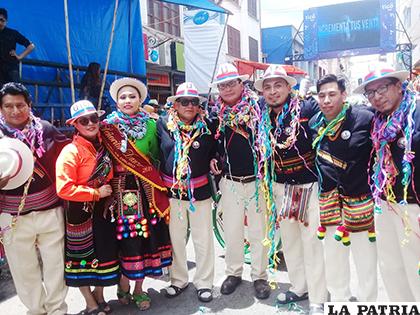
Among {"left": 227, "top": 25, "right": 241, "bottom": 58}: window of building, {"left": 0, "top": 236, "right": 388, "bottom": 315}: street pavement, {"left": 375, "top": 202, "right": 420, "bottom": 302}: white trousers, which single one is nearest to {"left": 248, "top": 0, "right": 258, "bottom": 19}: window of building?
{"left": 227, "top": 25, "right": 241, "bottom": 58}: window of building

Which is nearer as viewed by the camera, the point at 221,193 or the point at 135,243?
the point at 135,243

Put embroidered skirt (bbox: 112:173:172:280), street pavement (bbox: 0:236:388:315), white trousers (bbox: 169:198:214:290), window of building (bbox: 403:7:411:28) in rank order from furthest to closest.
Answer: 1. window of building (bbox: 403:7:411:28)
2. white trousers (bbox: 169:198:214:290)
3. street pavement (bbox: 0:236:388:315)
4. embroidered skirt (bbox: 112:173:172:280)

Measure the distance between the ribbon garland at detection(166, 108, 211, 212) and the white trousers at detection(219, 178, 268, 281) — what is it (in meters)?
0.36

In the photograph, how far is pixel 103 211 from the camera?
311 centimetres

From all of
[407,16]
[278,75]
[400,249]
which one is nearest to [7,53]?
[278,75]

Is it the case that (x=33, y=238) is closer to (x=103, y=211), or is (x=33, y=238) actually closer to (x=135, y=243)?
(x=103, y=211)

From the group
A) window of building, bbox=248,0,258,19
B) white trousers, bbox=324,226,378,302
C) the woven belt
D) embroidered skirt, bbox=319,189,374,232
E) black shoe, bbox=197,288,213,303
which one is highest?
window of building, bbox=248,0,258,19

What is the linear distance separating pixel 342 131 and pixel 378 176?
0.39 metres

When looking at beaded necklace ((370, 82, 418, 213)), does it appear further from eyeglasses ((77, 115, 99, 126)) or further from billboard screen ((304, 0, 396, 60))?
billboard screen ((304, 0, 396, 60))

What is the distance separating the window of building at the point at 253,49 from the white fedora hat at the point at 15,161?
21130 mm

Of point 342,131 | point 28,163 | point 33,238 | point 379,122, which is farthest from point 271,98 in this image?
point 33,238

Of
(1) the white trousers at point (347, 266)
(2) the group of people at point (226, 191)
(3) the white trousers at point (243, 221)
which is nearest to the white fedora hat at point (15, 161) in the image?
(2) the group of people at point (226, 191)

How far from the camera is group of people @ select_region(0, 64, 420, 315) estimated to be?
2.59 metres

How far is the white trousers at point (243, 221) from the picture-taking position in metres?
3.47
